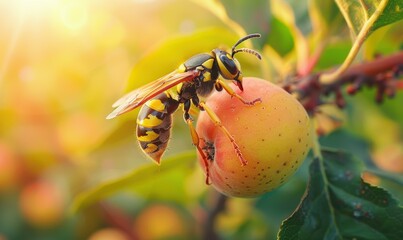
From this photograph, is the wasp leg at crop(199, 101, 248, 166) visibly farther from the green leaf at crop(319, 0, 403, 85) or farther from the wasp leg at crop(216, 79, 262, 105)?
the green leaf at crop(319, 0, 403, 85)

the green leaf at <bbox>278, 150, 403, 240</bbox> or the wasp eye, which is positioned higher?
the wasp eye

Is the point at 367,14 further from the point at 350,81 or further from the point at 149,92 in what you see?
the point at 149,92

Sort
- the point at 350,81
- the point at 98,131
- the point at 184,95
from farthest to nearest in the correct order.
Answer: the point at 98,131
the point at 350,81
the point at 184,95

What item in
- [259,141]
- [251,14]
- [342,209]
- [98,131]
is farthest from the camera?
[98,131]

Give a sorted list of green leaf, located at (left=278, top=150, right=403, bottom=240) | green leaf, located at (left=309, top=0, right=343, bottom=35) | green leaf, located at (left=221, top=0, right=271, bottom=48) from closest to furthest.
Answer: green leaf, located at (left=278, top=150, right=403, bottom=240), green leaf, located at (left=221, top=0, right=271, bottom=48), green leaf, located at (left=309, top=0, right=343, bottom=35)

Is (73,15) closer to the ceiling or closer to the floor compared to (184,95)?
closer to the ceiling

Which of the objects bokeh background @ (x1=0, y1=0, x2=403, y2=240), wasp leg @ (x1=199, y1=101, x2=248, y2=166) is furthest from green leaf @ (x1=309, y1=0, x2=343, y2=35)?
wasp leg @ (x1=199, y1=101, x2=248, y2=166)

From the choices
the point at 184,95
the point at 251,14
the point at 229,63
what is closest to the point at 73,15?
the point at 251,14
